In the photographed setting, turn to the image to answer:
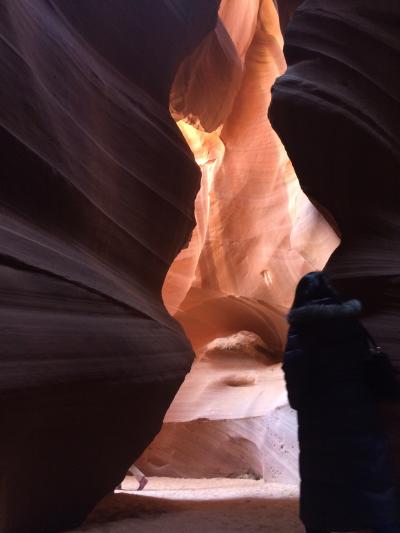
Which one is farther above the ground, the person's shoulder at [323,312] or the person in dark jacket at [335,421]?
the person's shoulder at [323,312]

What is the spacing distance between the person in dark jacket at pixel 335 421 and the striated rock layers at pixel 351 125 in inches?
42.6

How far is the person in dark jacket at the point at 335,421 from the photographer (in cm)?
226

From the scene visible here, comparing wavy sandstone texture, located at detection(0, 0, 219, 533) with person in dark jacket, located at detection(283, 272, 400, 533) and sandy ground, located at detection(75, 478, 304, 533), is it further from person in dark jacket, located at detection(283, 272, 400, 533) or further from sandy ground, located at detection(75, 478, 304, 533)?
person in dark jacket, located at detection(283, 272, 400, 533)

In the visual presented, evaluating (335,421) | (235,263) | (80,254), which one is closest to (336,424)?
(335,421)

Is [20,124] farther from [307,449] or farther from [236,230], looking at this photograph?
[236,230]

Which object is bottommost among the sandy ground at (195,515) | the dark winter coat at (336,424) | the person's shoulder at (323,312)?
the sandy ground at (195,515)

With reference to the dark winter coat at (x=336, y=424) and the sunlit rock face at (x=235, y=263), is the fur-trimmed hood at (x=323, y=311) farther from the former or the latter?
the sunlit rock face at (x=235, y=263)

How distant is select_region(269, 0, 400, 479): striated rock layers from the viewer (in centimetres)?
379

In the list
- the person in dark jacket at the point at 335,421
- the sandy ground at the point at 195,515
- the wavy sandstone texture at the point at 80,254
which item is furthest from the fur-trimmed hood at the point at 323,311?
the sandy ground at the point at 195,515

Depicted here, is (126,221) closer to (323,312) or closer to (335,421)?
(323,312)

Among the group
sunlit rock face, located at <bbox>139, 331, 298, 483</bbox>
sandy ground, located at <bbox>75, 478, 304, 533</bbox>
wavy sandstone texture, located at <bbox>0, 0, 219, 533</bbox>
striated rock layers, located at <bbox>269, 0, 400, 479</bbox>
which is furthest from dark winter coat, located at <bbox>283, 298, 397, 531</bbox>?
sunlit rock face, located at <bbox>139, 331, 298, 483</bbox>

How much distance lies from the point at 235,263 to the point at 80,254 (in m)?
6.49

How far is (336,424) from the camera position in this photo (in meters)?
2.37

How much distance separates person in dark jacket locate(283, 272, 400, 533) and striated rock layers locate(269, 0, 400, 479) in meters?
1.08
